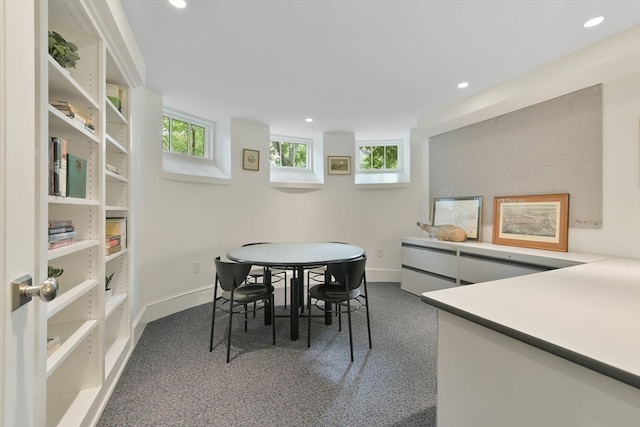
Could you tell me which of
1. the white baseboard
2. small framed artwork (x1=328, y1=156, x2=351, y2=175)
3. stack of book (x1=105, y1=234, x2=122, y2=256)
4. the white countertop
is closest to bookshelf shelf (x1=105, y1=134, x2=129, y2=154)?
stack of book (x1=105, y1=234, x2=122, y2=256)

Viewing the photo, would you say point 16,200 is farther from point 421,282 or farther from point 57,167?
point 421,282

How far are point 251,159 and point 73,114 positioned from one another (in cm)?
244

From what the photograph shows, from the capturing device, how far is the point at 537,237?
8.55 ft

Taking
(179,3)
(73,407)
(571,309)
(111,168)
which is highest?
(179,3)

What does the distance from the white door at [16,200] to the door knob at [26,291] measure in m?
0.01

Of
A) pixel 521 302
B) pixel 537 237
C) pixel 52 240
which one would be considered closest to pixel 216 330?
pixel 52 240

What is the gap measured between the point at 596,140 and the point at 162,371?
3915 millimetres

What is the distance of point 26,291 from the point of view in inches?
24.4

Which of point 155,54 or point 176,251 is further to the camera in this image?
point 176,251

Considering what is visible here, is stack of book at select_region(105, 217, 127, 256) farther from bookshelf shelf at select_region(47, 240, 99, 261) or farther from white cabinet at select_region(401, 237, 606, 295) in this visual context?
white cabinet at select_region(401, 237, 606, 295)

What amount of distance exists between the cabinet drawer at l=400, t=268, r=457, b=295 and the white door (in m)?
3.32

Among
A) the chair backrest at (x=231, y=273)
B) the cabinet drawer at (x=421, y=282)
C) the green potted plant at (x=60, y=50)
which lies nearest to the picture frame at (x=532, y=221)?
the cabinet drawer at (x=421, y=282)

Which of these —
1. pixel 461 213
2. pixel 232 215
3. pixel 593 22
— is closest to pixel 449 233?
pixel 461 213

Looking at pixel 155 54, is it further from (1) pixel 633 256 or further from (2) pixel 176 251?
(1) pixel 633 256
